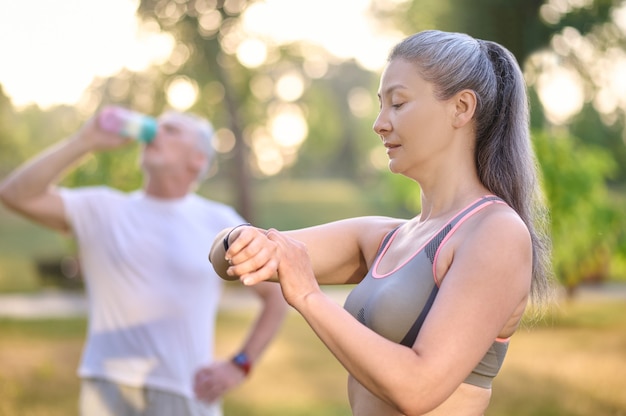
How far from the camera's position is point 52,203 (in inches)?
109

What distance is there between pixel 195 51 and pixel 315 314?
36.0 feet

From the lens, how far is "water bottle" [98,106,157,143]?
2770 mm

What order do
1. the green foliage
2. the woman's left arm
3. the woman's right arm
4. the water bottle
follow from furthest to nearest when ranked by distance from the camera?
the green foliage < the water bottle < the woman's right arm < the woman's left arm

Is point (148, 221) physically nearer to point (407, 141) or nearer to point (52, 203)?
point (52, 203)

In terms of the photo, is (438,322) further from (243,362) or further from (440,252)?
(243,362)

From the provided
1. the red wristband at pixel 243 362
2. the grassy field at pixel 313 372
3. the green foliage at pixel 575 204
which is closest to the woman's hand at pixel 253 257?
the red wristband at pixel 243 362

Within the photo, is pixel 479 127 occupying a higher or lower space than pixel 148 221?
higher

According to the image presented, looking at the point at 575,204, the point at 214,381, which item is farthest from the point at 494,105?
the point at 575,204

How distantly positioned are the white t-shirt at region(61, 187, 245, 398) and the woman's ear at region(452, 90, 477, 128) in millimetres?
1587

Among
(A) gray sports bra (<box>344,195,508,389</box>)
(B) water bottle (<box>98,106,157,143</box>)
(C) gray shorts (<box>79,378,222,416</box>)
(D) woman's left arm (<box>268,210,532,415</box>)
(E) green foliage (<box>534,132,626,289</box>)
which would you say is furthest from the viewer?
(E) green foliage (<box>534,132,626,289</box>)

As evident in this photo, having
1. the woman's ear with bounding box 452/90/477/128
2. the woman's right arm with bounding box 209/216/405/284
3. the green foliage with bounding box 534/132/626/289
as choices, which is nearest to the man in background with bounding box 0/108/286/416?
the woman's right arm with bounding box 209/216/405/284

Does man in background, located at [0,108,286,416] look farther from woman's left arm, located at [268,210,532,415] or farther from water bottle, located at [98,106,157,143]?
woman's left arm, located at [268,210,532,415]

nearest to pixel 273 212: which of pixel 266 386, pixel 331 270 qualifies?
pixel 266 386

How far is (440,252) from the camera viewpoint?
4.05ft
